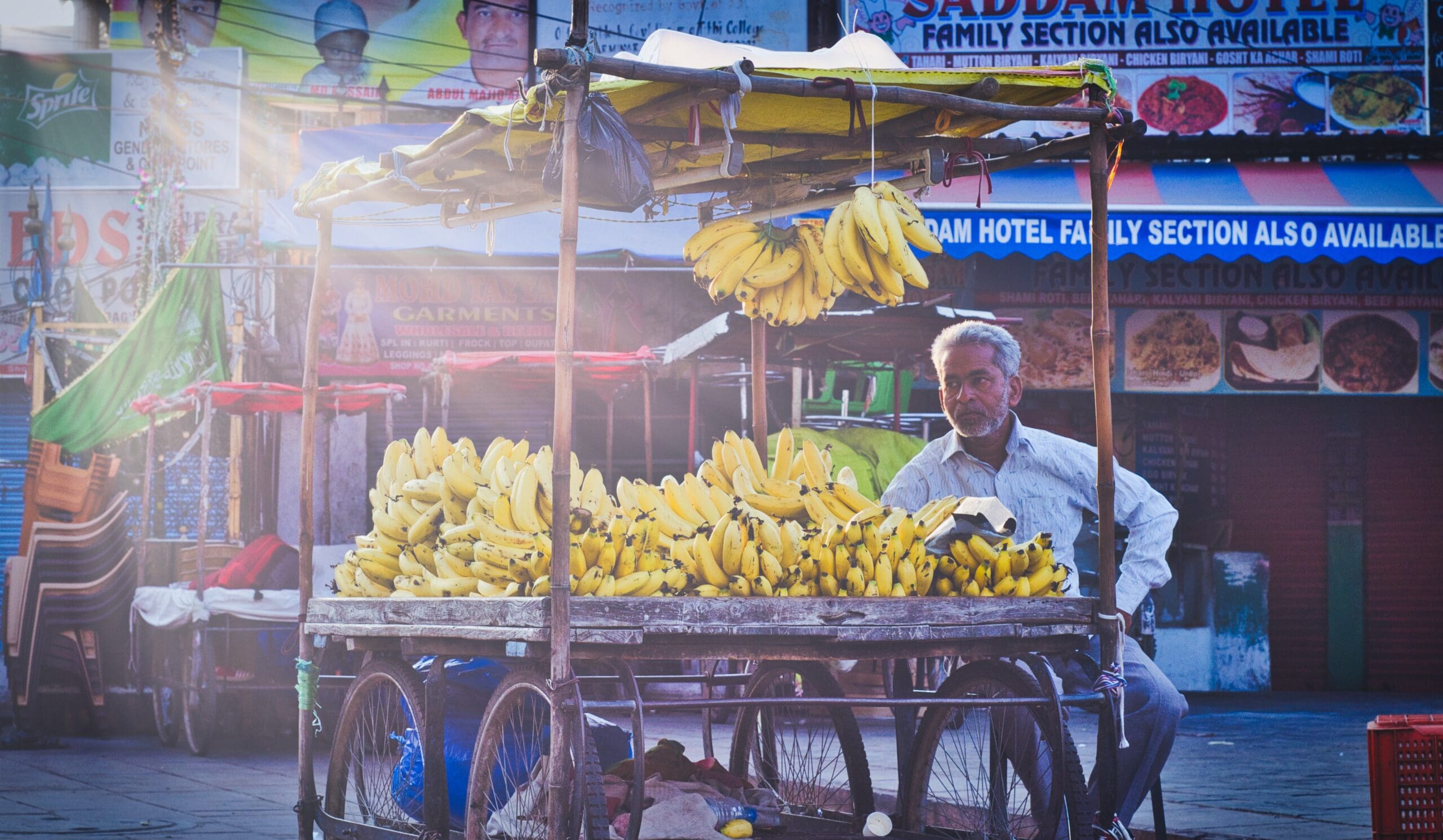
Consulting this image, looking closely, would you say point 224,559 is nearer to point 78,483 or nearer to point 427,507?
point 78,483

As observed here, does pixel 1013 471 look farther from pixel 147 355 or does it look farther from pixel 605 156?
pixel 147 355

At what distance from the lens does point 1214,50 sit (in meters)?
11.1

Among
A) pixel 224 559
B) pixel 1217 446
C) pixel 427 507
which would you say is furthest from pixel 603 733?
pixel 1217 446

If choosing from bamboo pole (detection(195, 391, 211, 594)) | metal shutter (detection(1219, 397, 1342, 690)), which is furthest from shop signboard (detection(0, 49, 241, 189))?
metal shutter (detection(1219, 397, 1342, 690))

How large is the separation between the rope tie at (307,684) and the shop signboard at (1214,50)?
805 centimetres

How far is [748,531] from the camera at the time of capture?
12.3ft

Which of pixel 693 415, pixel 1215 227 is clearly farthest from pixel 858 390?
pixel 1215 227

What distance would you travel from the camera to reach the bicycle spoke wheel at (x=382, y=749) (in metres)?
4.29

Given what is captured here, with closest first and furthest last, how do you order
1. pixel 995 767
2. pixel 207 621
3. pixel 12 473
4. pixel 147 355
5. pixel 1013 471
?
pixel 995 767 < pixel 1013 471 < pixel 207 621 < pixel 147 355 < pixel 12 473

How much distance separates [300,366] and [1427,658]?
1000cm

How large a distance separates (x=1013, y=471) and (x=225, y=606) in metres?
5.77

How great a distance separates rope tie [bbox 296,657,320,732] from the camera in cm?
466

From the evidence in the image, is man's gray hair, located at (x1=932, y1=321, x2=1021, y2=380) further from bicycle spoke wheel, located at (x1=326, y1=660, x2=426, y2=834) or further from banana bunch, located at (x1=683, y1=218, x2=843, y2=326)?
bicycle spoke wheel, located at (x1=326, y1=660, x2=426, y2=834)

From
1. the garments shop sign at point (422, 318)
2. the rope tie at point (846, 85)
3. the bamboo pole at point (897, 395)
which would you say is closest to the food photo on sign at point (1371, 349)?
the bamboo pole at point (897, 395)
